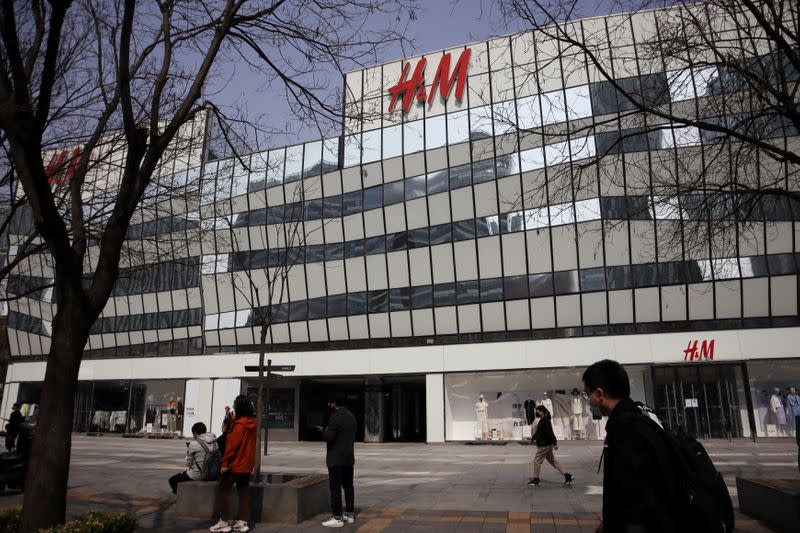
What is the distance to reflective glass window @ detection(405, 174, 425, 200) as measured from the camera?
96.1 feet

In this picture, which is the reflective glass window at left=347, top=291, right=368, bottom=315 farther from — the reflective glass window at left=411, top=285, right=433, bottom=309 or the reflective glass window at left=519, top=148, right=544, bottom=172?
the reflective glass window at left=519, top=148, right=544, bottom=172

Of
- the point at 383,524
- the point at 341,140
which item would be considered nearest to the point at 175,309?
the point at 341,140

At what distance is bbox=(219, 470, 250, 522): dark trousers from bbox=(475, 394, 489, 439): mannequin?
21.4 meters

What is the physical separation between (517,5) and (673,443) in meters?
6.32

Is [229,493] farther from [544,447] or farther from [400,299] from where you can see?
[400,299]

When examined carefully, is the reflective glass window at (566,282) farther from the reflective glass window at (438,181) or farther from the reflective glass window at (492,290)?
the reflective glass window at (438,181)

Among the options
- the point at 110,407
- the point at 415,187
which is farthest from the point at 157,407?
the point at 415,187

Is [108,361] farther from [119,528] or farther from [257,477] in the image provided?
[119,528]

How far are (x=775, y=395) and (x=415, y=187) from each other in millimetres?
18662

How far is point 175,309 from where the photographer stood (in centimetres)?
3544

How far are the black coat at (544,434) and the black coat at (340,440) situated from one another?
5.37 meters

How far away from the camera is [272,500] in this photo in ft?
26.7

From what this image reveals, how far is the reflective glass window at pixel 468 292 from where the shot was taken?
1111 inches

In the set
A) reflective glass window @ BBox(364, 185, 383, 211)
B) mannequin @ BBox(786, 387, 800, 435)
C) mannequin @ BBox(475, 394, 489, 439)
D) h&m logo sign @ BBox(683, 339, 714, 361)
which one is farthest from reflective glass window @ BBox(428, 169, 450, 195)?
mannequin @ BBox(786, 387, 800, 435)
